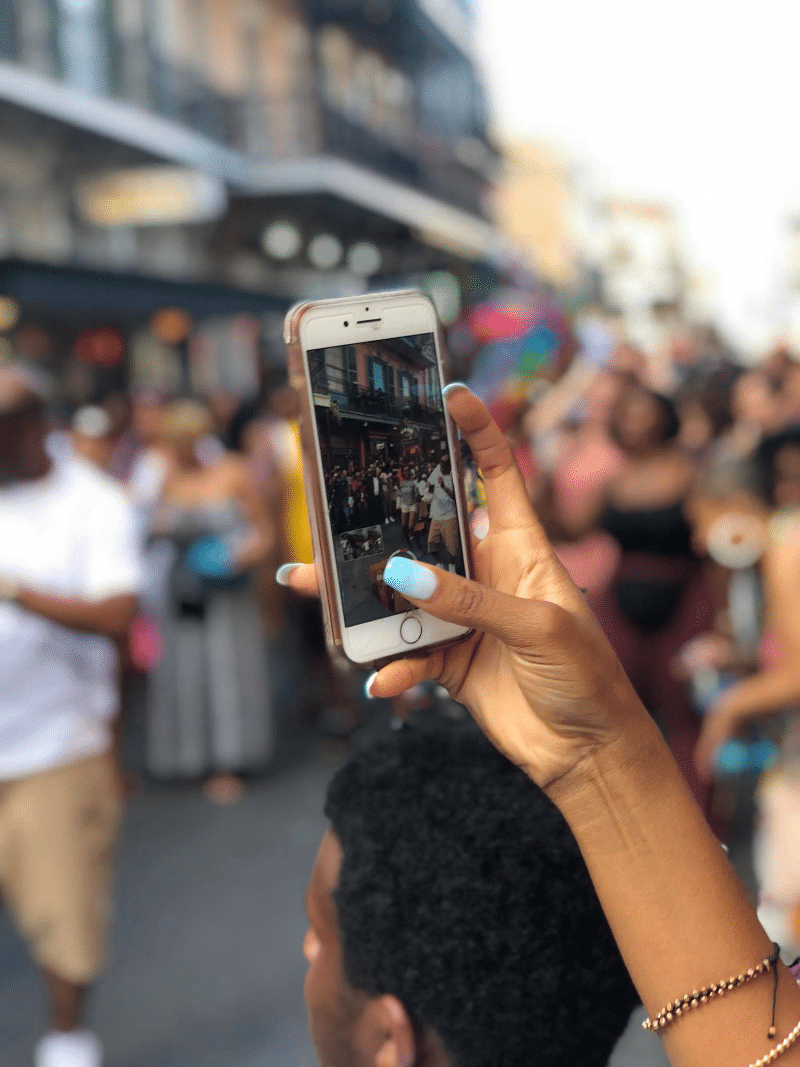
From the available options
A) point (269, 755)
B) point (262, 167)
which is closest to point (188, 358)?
point (262, 167)

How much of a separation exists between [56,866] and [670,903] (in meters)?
2.30

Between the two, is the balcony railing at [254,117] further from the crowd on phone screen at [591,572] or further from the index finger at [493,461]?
the index finger at [493,461]

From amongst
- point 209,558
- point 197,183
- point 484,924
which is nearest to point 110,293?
point 197,183

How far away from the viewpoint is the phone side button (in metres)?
1.26

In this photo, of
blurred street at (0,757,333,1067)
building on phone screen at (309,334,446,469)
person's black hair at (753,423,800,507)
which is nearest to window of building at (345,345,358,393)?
building on phone screen at (309,334,446,469)

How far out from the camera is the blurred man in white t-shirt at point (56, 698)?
2.93 m

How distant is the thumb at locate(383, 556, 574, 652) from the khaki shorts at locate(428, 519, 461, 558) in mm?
216

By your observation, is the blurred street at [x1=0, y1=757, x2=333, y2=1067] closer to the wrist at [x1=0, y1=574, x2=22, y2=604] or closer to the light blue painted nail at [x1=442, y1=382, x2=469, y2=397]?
the wrist at [x1=0, y1=574, x2=22, y2=604]

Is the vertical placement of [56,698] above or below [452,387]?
below

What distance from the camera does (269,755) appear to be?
6012mm

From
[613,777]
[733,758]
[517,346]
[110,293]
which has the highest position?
[110,293]

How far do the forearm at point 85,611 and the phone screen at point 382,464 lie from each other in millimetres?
1787

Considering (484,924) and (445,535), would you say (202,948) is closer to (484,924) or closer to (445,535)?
(484,924)

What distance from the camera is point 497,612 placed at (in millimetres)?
1037
